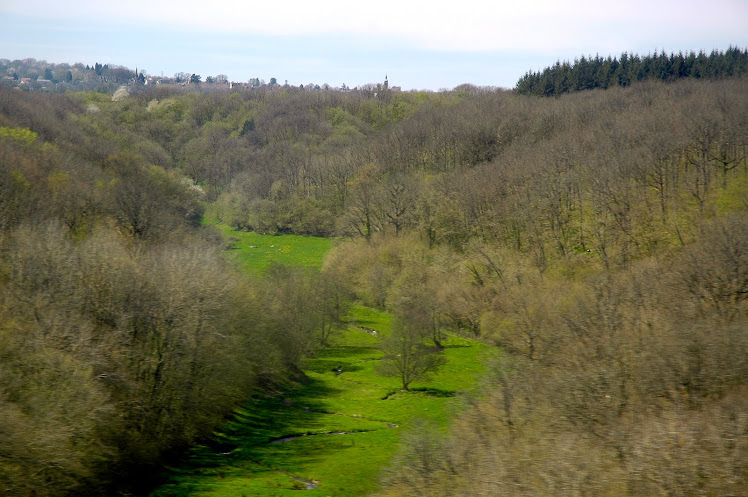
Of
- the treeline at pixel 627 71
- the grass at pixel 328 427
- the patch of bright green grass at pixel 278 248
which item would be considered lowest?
the grass at pixel 328 427

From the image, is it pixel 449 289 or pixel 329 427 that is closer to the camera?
pixel 329 427

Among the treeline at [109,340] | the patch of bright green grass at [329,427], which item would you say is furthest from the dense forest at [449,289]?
the patch of bright green grass at [329,427]

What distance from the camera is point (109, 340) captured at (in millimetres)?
34375

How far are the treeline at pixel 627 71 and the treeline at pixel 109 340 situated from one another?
104492mm

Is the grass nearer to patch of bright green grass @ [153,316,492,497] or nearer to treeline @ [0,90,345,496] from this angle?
patch of bright green grass @ [153,316,492,497]

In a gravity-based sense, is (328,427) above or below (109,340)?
below

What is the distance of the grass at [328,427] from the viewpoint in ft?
122

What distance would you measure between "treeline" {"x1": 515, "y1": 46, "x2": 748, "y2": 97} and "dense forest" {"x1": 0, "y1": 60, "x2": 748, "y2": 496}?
9.71m

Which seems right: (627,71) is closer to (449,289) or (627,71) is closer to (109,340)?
(449,289)

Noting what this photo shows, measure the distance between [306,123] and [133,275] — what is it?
13756 cm

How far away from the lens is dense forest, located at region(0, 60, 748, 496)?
84.4 ft

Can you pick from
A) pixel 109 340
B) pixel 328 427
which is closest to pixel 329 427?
pixel 328 427

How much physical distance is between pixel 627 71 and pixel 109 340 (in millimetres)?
132085

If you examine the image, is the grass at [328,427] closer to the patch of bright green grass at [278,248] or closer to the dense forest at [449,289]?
the dense forest at [449,289]
